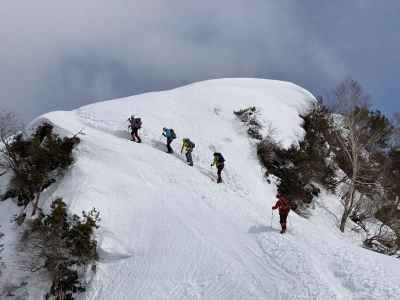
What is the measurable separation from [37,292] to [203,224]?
7.12 meters

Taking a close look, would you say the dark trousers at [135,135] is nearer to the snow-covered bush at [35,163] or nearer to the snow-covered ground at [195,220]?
the snow-covered ground at [195,220]

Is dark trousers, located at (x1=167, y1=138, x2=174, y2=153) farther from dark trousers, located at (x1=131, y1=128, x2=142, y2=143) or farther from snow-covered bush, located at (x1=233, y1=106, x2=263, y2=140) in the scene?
snow-covered bush, located at (x1=233, y1=106, x2=263, y2=140)

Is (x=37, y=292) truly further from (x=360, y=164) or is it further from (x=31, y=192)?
(x=360, y=164)

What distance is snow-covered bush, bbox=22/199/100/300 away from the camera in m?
17.5

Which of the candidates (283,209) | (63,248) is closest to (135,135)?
(63,248)

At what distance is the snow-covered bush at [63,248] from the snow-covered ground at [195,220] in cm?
62

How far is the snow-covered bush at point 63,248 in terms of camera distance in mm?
17469

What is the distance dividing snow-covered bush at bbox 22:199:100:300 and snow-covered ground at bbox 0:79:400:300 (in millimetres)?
616

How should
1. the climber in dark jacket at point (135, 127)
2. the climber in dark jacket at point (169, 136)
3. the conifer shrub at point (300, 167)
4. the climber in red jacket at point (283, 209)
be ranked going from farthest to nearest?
the conifer shrub at point (300, 167), the climber in dark jacket at point (135, 127), the climber in dark jacket at point (169, 136), the climber in red jacket at point (283, 209)

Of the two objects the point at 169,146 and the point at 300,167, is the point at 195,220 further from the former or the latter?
the point at 300,167

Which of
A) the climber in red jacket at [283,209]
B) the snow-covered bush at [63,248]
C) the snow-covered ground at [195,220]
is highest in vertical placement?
the climber in red jacket at [283,209]

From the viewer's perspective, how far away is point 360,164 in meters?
30.1

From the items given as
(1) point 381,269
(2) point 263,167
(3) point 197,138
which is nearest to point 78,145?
(3) point 197,138

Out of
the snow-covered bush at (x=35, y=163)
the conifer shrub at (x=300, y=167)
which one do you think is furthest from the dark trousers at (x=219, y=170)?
the snow-covered bush at (x=35, y=163)
